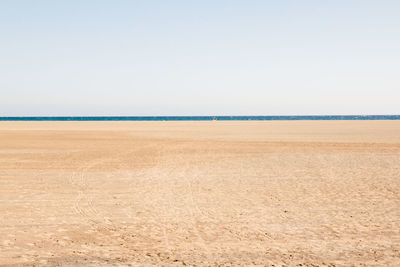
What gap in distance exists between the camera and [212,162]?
21.4m

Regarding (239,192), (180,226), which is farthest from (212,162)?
(180,226)

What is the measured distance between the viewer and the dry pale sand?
25.1 ft

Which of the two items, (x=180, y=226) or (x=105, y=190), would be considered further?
(x=105, y=190)

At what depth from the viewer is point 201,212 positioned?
36.3 ft

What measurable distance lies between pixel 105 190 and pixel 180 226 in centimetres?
540

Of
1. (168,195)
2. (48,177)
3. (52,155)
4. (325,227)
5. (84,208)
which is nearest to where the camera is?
(325,227)

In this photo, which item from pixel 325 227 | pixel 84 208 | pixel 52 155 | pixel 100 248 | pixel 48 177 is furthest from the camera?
pixel 52 155

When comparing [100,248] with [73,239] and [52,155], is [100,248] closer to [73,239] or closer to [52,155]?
[73,239]

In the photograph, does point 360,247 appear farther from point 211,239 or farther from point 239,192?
point 239,192

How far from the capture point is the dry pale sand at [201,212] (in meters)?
7.65

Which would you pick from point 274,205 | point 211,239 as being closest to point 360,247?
point 211,239

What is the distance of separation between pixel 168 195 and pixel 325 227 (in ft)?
18.3

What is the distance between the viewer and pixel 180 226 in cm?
961

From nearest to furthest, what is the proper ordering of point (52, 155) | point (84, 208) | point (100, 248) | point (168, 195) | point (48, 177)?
point (100, 248) < point (84, 208) < point (168, 195) < point (48, 177) < point (52, 155)
